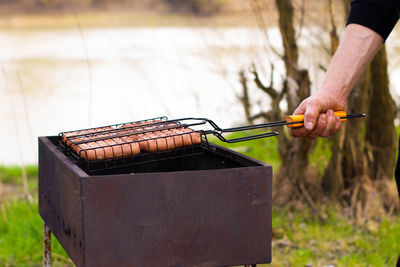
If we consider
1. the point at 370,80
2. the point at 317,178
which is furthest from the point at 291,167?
the point at 370,80

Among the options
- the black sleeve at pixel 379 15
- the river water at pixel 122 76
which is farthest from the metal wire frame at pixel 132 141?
the river water at pixel 122 76

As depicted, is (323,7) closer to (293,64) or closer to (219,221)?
(293,64)

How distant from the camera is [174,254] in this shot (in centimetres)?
186

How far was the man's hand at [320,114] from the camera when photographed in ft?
6.57

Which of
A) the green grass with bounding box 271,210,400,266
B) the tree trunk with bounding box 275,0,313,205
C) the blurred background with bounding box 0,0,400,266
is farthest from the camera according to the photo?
the tree trunk with bounding box 275,0,313,205

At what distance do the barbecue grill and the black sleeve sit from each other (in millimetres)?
578

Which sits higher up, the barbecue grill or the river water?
the river water

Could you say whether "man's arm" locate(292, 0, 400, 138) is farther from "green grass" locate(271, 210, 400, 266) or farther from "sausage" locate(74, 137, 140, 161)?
"green grass" locate(271, 210, 400, 266)

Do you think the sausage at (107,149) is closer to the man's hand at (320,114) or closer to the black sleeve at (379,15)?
the man's hand at (320,114)

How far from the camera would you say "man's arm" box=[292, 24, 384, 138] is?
2.01 m

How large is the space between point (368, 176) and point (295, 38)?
3.95ft

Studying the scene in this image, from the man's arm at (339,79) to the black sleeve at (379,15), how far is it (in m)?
0.02

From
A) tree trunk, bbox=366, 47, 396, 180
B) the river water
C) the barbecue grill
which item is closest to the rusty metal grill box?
the barbecue grill

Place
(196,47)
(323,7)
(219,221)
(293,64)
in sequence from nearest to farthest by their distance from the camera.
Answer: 1. (219,221)
2. (293,64)
3. (323,7)
4. (196,47)
